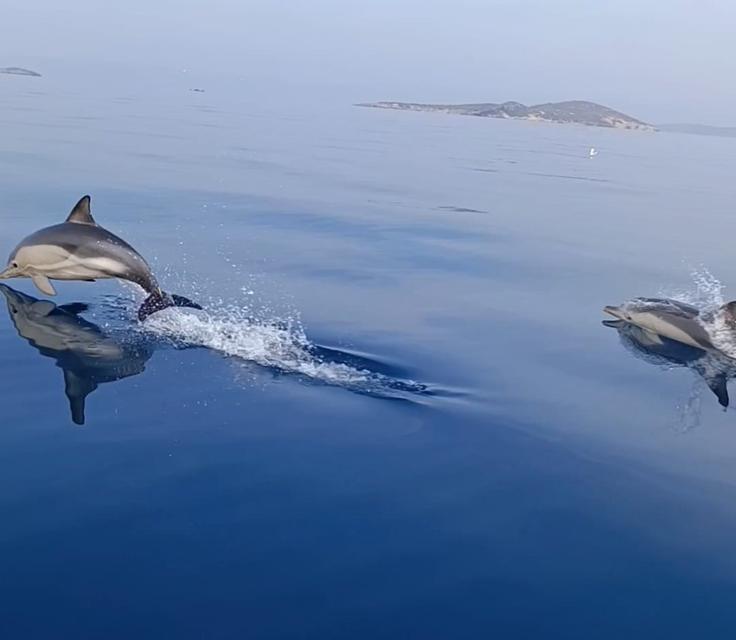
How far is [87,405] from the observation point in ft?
26.0

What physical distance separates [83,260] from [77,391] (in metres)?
2.45

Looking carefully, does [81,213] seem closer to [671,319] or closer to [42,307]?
[42,307]

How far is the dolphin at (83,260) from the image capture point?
10.1 metres

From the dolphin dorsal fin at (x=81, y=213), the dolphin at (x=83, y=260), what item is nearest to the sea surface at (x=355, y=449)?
the dolphin at (x=83, y=260)

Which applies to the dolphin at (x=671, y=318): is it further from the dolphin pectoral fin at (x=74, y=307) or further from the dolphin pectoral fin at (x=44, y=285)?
the dolphin pectoral fin at (x=44, y=285)

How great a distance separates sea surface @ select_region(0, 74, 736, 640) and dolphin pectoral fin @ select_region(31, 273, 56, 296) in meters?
0.40

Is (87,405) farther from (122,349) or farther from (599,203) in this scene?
(599,203)

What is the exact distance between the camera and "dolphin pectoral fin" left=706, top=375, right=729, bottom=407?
9641 millimetres

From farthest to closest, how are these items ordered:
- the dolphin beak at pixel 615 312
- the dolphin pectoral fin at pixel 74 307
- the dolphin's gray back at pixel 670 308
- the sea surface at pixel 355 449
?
the dolphin beak at pixel 615 312 < the dolphin's gray back at pixel 670 308 < the dolphin pectoral fin at pixel 74 307 < the sea surface at pixel 355 449

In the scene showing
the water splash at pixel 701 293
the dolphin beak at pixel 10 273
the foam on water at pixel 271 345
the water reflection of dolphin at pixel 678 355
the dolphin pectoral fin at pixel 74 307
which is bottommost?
the dolphin pectoral fin at pixel 74 307

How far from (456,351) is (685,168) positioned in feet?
131

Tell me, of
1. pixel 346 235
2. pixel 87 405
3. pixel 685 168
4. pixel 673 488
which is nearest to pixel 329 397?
pixel 87 405

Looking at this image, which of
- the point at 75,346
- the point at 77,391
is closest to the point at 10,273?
the point at 75,346

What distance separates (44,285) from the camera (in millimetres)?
10164
